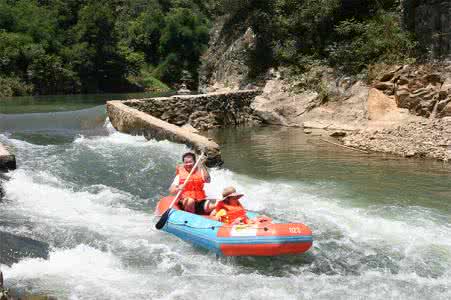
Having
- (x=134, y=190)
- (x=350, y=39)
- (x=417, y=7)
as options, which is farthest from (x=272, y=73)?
(x=134, y=190)

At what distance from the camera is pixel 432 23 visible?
14336 millimetres

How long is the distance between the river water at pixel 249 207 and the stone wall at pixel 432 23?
3.98m

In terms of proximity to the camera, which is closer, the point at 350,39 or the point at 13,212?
the point at 13,212

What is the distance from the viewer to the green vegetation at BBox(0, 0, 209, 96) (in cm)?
3522

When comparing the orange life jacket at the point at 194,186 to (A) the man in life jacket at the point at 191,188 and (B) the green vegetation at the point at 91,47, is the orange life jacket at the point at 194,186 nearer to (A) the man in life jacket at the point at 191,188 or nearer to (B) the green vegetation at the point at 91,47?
(A) the man in life jacket at the point at 191,188

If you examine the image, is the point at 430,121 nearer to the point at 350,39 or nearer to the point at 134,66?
the point at 350,39

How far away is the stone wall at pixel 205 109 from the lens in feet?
51.2

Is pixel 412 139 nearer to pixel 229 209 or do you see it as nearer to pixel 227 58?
pixel 229 209

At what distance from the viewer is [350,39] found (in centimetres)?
1756

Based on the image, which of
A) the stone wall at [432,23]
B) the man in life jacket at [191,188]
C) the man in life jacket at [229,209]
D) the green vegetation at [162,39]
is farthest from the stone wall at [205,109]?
the man in life jacket at [229,209]

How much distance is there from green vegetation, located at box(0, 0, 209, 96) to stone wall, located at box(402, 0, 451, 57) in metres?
24.1

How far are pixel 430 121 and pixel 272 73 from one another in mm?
7587

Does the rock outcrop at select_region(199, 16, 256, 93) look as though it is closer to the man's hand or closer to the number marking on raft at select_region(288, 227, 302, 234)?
the man's hand

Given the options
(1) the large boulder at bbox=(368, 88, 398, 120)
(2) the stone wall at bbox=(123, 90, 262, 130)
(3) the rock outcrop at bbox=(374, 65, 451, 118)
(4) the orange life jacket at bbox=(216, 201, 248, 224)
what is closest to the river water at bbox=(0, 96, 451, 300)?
(4) the orange life jacket at bbox=(216, 201, 248, 224)
